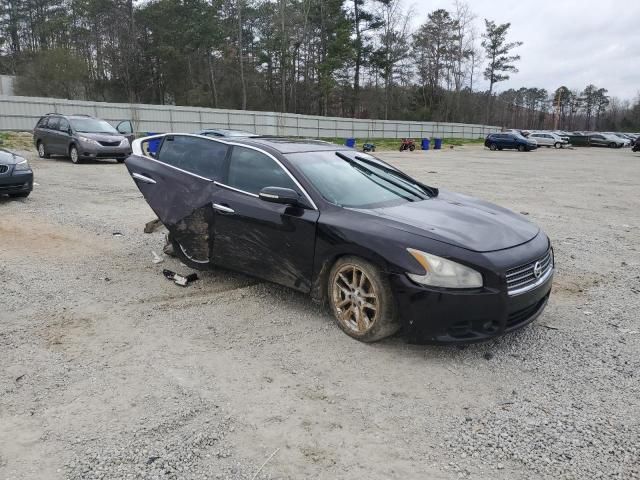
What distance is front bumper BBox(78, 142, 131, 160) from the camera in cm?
1648

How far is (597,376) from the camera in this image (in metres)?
3.41

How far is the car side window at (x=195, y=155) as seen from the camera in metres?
5.02

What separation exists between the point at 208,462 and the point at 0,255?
4.92m

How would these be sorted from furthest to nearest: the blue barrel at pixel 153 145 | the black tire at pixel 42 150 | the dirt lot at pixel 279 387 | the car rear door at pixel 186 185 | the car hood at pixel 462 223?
the black tire at pixel 42 150 → the blue barrel at pixel 153 145 → the car rear door at pixel 186 185 → the car hood at pixel 462 223 → the dirt lot at pixel 279 387

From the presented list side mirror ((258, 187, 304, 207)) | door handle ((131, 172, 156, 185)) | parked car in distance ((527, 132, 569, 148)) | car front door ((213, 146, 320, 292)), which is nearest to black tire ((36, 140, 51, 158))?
door handle ((131, 172, 156, 185))

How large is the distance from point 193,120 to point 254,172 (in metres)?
29.8

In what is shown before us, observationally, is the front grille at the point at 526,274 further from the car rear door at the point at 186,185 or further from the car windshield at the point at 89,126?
the car windshield at the point at 89,126

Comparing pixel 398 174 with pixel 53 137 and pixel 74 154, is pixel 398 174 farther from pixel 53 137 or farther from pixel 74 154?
pixel 53 137

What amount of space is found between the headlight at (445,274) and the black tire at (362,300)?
0.96 ft

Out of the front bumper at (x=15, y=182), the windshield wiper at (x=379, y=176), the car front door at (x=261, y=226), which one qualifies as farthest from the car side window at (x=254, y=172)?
the front bumper at (x=15, y=182)

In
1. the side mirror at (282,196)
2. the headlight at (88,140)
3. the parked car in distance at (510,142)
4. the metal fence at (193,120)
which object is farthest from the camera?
the parked car in distance at (510,142)

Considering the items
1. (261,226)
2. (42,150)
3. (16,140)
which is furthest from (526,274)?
(16,140)

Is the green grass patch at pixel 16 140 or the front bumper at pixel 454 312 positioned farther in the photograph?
the green grass patch at pixel 16 140

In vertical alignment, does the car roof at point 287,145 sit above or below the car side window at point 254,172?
above
